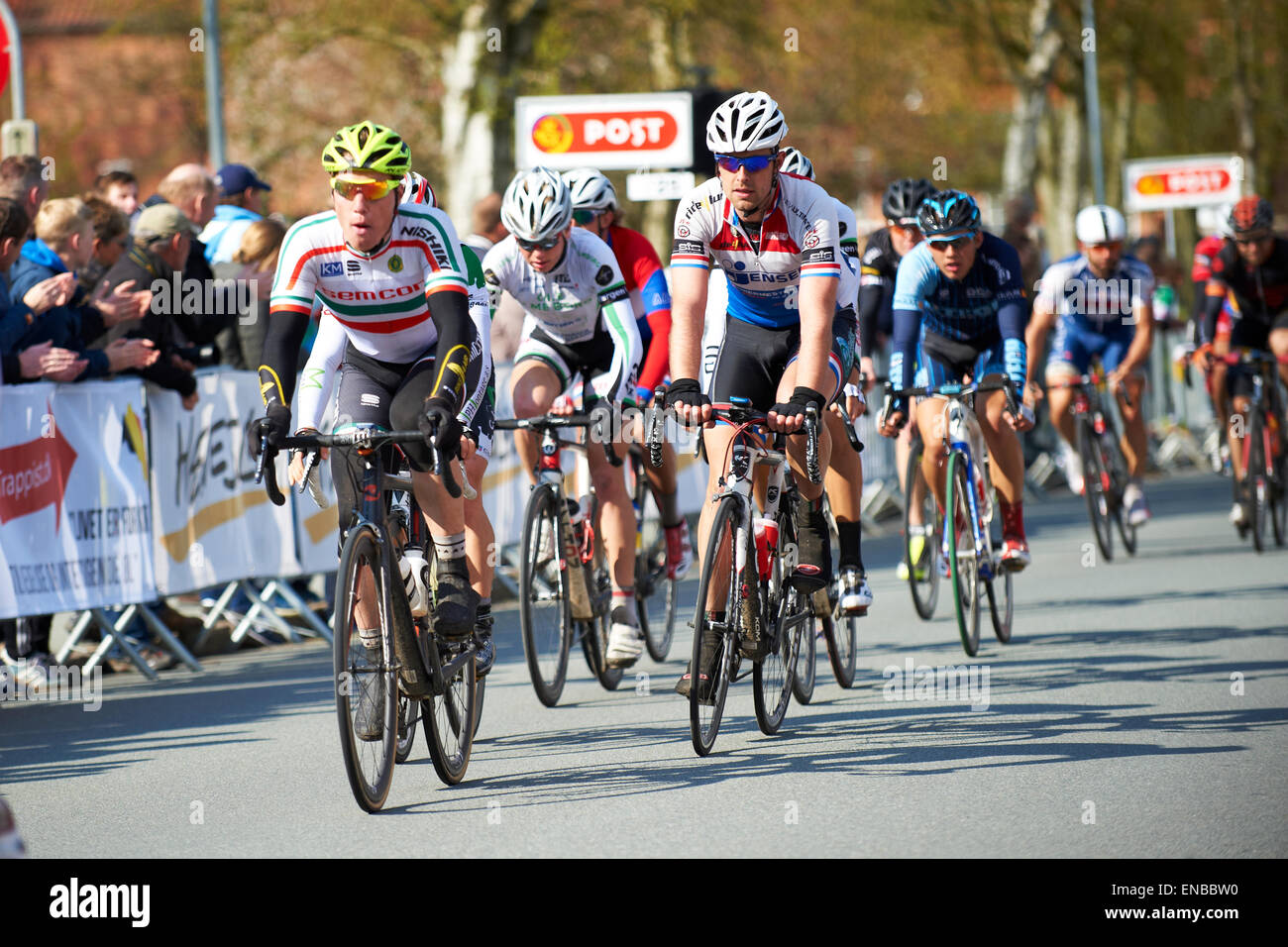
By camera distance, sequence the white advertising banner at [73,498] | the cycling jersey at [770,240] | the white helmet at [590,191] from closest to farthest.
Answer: the cycling jersey at [770,240], the white advertising banner at [73,498], the white helmet at [590,191]

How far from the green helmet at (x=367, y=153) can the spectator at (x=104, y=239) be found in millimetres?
4960

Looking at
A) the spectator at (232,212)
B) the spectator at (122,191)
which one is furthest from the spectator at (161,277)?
the spectator at (122,191)

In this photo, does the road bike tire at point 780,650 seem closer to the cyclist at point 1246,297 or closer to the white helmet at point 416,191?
the white helmet at point 416,191

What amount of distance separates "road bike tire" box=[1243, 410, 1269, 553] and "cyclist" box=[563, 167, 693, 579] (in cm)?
531

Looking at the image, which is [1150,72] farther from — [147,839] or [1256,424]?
[147,839]

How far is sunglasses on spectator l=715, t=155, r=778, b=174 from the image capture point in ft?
23.1

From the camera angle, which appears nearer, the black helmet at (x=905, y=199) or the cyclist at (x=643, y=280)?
the cyclist at (x=643, y=280)

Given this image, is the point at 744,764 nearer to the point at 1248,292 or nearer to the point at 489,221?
the point at 489,221

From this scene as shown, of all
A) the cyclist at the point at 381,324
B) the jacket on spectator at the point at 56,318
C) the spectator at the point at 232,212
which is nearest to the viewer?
the cyclist at the point at 381,324

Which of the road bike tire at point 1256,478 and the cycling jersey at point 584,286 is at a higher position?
the cycling jersey at point 584,286

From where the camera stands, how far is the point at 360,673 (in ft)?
20.5

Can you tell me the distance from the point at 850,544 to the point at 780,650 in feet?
3.80

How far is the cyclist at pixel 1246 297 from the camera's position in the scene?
1341 centimetres

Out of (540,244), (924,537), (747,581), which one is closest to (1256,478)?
(924,537)
